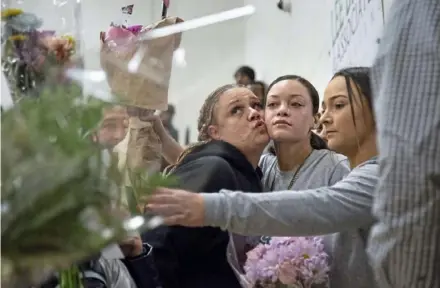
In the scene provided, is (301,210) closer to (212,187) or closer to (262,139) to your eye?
(212,187)

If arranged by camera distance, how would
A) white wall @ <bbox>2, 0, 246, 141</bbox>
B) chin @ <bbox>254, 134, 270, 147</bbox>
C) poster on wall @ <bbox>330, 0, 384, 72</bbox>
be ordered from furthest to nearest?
1. poster on wall @ <bbox>330, 0, 384, 72</bbox>
2. chin @ <bbox>254, 134, 270, 147</bbox>
3. white wall @ <bbox>2, 0, 246, 141</bbox>

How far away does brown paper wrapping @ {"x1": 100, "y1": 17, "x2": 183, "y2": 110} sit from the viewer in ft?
3.13

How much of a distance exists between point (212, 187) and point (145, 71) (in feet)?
1.48

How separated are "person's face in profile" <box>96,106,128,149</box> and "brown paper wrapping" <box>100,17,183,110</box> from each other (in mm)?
19

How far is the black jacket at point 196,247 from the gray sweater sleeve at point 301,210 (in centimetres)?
21

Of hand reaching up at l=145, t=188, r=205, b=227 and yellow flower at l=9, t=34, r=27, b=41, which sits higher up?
yellow flower at l=9, t=34, r=27, b=41

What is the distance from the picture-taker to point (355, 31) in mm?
2293

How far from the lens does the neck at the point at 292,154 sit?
1.68 metres

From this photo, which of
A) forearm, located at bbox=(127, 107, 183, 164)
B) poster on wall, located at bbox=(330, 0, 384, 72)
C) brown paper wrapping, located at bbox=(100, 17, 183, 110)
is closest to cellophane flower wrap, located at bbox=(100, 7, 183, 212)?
brown paper wrapping, located at bbox=(100, 17, 183, 110)

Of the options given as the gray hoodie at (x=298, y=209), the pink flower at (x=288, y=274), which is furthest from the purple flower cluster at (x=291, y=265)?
the gray hoodie at (x=298, y=209)

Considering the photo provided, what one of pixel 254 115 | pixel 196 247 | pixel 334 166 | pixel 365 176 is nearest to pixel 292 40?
pixel 254 115

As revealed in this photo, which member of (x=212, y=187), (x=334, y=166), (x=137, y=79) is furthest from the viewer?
(x=334, y=166)

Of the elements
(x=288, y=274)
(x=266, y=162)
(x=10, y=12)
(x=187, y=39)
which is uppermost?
(x=187, y=39)

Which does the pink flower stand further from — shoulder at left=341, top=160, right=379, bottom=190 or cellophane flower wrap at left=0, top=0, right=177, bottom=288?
cellophane flower wrap at left=0, top=0, right=177, bottom=288
